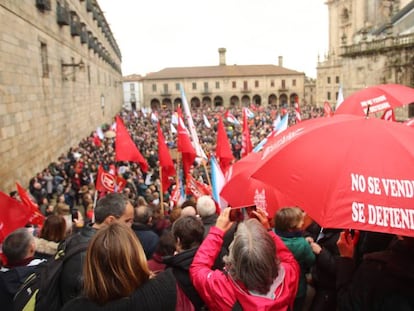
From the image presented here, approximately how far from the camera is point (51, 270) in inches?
92.9

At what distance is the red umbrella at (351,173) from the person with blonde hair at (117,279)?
852 mm

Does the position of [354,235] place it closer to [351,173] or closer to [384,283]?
[384,283]

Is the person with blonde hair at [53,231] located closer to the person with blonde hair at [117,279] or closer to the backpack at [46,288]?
the backpack at [46,288]

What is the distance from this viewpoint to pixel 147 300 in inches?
74.0

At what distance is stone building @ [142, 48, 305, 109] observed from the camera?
69.7 meters

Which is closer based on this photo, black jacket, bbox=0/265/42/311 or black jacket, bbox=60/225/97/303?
black jacket, bbox=60/225/97/303

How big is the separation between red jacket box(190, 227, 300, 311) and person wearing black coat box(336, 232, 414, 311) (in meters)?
0.30

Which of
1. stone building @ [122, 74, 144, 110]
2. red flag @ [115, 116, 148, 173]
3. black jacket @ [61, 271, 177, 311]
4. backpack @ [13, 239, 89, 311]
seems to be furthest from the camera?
stone building @ [122, 74, 144, 110]

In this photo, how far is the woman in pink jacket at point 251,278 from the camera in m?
2.01

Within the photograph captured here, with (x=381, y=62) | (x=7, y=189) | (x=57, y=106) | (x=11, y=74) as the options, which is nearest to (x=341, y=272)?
(x=7, y=189)

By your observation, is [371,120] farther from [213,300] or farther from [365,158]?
[213,300]

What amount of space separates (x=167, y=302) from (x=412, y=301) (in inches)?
48.7

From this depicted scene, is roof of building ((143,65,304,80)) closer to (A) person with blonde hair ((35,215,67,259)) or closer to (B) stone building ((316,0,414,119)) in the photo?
(B) stone building ((316,0,414,119))

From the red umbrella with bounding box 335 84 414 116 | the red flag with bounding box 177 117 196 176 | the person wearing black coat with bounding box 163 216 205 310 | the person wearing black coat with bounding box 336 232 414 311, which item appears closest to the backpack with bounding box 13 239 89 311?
the person wearing black coat with bounding box 163 216 205 310
